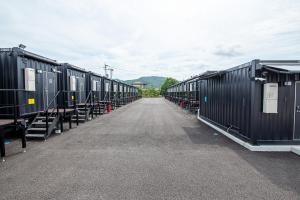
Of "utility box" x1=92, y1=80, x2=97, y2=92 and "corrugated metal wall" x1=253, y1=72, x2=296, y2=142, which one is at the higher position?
"utility box" x1=92, y1=80, x2=97, y2=92

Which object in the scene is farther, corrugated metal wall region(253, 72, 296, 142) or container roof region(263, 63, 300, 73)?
corrugated metal wall region(253, 72, 296, 142)

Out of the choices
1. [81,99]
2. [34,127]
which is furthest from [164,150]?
[81,99]

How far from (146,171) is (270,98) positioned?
5.02 m

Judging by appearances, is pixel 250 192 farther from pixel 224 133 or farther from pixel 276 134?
pixel 224 133

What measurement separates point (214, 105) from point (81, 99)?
32.9ft

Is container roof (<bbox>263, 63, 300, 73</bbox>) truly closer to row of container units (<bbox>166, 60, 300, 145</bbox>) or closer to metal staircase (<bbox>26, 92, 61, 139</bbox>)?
row of container units (<bbox>166, 60, 300, 145</bbox>)

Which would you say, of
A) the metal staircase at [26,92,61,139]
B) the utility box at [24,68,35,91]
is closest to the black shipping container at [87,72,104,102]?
the metal staircase at [26,92,61,139]

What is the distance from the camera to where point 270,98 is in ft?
21.3

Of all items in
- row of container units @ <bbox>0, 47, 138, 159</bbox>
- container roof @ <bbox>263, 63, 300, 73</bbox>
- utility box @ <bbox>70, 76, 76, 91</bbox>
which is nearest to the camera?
container roof @ <bbox>263, 63, 300, 73</bbox>

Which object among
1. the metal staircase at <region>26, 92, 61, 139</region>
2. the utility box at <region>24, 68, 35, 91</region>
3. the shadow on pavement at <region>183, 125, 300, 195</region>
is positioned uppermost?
the utility box at <region>24, 68, 35, 91</region>

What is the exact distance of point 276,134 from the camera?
6734mm

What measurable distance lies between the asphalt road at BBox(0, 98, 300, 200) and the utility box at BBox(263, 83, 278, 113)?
5.08 ft

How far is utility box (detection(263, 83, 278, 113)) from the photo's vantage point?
21.2 ft

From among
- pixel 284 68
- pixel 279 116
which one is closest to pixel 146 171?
pixel 279 116
